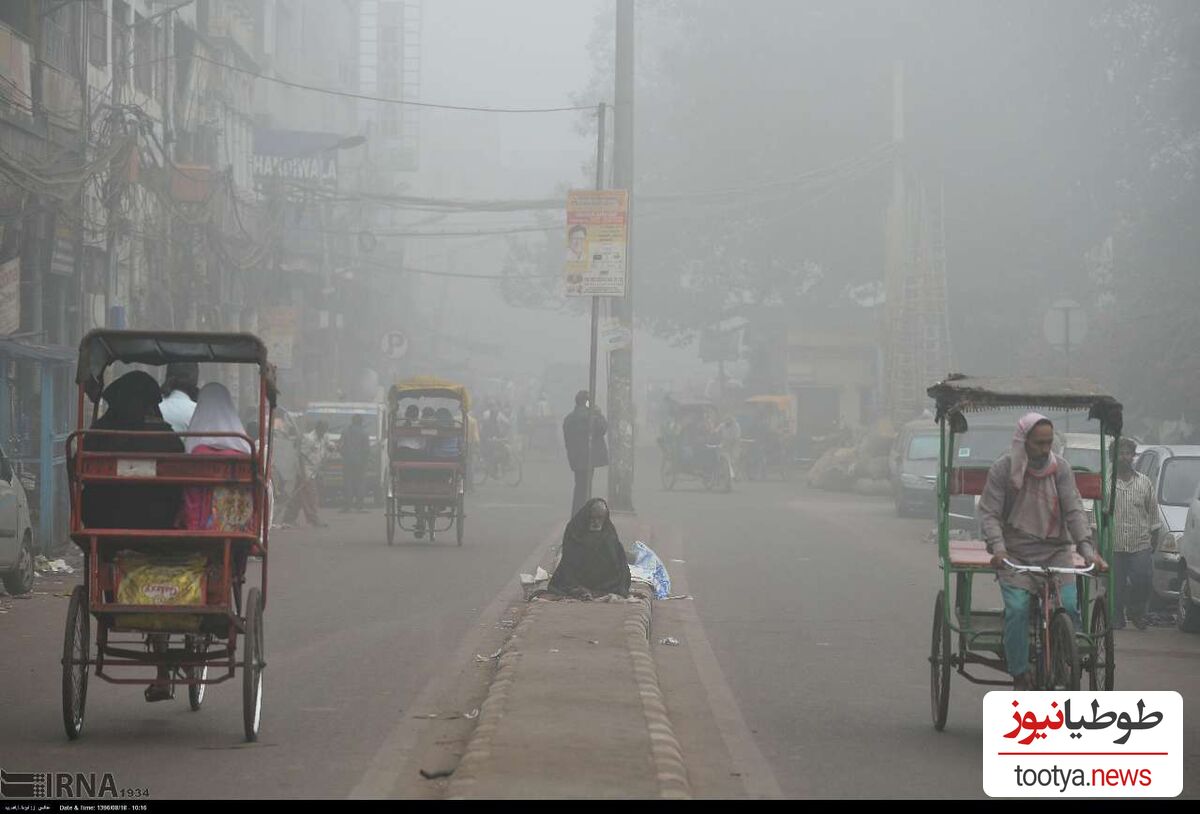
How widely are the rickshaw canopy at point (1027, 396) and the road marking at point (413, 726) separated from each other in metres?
3.48

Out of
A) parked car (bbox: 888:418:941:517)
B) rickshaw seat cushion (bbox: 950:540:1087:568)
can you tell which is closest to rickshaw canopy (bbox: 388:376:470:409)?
parked car (bbox: 888:418:941:517)

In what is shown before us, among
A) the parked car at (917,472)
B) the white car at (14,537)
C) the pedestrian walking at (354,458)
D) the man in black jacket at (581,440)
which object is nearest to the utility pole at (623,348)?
the man in black jacket at (581,440)

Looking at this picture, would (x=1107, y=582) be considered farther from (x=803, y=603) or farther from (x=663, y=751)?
(x=803, y=603)

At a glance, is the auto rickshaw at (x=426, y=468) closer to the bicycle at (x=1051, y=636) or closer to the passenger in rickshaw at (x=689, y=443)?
the bicycle at (x=1051, y=636)

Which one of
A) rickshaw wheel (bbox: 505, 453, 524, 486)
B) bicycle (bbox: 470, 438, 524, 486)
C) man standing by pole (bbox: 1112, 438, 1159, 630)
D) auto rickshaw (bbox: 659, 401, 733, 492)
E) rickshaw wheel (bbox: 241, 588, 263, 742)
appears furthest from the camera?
bicycle (bbox: 470, 438, 524, 486)

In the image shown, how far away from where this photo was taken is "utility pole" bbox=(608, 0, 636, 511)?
2804cm

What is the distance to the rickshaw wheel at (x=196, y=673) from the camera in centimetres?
925

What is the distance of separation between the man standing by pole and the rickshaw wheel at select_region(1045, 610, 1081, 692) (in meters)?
6.58

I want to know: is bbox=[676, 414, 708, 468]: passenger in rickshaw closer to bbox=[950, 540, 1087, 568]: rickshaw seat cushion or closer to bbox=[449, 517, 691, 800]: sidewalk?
bbox=[449, 517, 691, 800]: sidewalk

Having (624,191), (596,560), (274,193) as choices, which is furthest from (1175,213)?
(596,560)

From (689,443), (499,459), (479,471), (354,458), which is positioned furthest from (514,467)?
(354,458)

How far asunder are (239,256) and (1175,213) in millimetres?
20640

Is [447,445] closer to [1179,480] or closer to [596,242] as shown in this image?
[596,242]

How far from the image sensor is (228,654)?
9.13 meters
